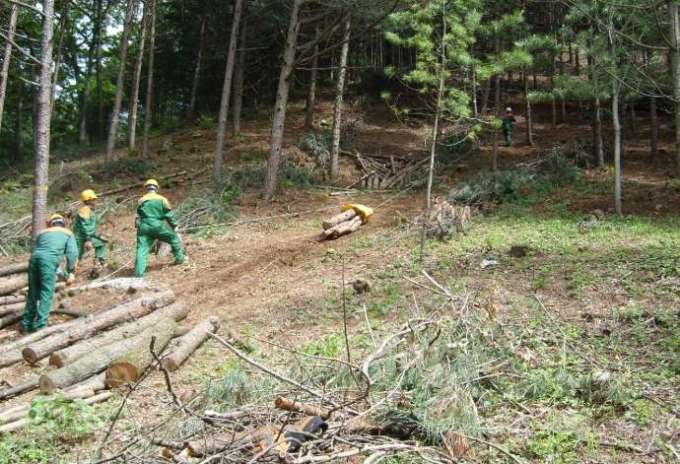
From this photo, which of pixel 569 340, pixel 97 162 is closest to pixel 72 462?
pixel 569 340

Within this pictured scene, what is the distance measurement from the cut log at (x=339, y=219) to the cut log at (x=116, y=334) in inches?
181

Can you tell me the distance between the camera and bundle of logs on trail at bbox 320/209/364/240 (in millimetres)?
13414

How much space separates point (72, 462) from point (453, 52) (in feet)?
29.4

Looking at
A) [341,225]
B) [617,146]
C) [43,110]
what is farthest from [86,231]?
[617,146]

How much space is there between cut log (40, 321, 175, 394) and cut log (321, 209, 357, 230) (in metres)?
6.27

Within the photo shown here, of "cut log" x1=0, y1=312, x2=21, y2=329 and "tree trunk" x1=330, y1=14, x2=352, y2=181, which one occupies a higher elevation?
"tree trunk" x1=330, y1=14, x2=352, y2=181

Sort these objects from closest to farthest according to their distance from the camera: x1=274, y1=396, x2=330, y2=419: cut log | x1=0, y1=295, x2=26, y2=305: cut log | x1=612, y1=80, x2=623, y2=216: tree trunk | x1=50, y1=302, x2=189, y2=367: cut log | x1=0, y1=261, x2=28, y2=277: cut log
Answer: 1. x1=274, y1=396, x2=330, y2=419: cut log
2. x1=50, y1=302, x2=189, y2=367: cut log
3. x1=0, y1=295, x2=26, y2=305: cut log
4. x1=0, y1=261, x2=28, y2=277: cut log
5. x1=612, y1=80, x2=623, y2=216: tree trunk

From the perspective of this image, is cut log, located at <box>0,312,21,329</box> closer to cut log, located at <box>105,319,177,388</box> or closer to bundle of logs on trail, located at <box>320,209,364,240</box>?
cut log, located at <box>105,319,177,388</box>

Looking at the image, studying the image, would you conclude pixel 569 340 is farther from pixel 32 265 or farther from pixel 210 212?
pixel 210 212

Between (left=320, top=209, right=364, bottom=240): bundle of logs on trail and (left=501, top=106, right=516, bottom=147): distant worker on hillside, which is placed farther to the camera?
(left=501, top=106, right=516, bottom=147): distant worker on hillside

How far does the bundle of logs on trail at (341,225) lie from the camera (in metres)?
13.4

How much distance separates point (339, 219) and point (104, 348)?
7036 millimetres

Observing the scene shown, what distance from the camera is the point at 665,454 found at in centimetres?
509

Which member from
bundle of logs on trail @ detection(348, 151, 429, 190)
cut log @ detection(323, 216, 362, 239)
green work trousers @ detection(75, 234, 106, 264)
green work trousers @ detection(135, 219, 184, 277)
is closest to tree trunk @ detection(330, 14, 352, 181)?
bundle of logs on trail @ detection(348, 151, 429, 190)
